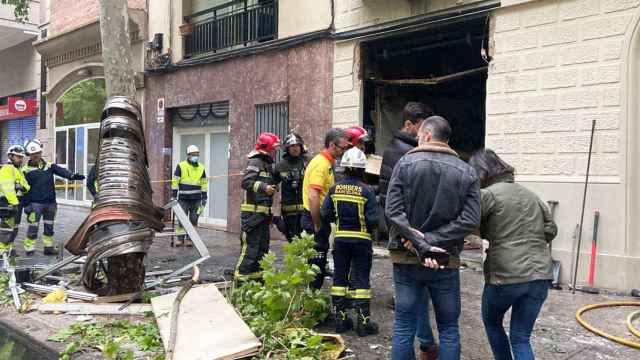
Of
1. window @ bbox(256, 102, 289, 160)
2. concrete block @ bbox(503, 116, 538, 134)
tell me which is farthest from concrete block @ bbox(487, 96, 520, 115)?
window @ bbox(256, 102, 289, 160)

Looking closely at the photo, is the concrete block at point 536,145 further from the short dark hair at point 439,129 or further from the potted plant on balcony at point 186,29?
the potted plant on balcony at point 186,29

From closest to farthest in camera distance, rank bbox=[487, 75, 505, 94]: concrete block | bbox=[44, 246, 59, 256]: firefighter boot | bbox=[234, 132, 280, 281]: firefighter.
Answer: bbox=[234, 132, 280, 281]: firefighter, bbox=[487, 75, 505, 94]: concrete block, bbox=[44, 246, 59, 256]: firefighter boot

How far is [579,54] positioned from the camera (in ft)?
21.6

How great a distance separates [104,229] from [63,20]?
1442cm

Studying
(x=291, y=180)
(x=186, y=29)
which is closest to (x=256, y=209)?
(x=291, y=180)

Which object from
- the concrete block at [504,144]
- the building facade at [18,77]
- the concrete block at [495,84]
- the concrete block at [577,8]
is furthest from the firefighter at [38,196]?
the building facade at [18,77]

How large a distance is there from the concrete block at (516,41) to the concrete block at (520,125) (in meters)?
0.92

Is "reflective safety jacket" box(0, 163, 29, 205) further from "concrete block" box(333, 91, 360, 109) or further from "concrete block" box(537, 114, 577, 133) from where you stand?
"concrete block" box(537, 114, 577, 133)

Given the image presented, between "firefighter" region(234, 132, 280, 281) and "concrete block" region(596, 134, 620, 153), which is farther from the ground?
"concrete block" region(596, 134, 620, 153)

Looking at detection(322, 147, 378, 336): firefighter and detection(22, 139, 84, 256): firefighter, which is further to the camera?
detection(22, 139, 84, 256): firefighter

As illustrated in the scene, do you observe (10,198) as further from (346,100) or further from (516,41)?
(516,41)

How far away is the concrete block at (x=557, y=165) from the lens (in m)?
6.63

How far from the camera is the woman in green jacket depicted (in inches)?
130

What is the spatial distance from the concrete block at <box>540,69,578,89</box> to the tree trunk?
17.8 ft
